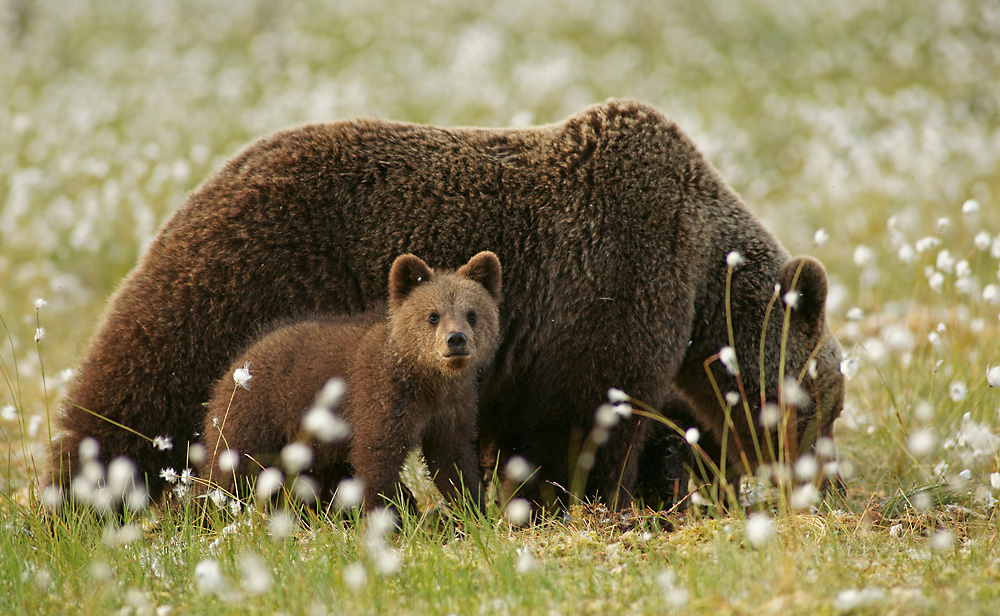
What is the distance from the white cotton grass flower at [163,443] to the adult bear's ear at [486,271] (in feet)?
5.32

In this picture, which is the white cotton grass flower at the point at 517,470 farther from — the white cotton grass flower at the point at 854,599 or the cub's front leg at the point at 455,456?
the white cotton grass flower at the point at 854,599

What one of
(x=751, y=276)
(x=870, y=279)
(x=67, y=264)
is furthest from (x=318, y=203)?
(x=67, y=264)

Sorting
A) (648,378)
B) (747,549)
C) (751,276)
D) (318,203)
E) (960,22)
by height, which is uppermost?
(960,22)

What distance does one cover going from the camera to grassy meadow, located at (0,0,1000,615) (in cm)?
372

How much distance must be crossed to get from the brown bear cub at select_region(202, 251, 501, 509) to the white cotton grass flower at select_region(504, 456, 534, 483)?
0.65 feet

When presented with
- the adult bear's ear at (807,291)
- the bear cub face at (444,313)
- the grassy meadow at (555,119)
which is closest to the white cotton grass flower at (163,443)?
the grassy meadow at (555,119)

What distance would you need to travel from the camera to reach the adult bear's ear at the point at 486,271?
469cm

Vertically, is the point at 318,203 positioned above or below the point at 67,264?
above

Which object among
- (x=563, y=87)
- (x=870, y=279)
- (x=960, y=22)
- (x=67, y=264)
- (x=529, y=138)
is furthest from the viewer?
(x=960, y=22)

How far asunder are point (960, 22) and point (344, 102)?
41.0 feet

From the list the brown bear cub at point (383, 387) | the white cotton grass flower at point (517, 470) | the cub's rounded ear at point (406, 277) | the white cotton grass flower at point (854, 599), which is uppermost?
the cub's rounded ear at point (406, 277)

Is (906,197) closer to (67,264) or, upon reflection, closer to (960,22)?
(960,22)

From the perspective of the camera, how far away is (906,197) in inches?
508

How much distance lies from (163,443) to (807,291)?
139 inches
